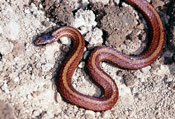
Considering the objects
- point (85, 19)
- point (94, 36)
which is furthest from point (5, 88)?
point (85, 19)

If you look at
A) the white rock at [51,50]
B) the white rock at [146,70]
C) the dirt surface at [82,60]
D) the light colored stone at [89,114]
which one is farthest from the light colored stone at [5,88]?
the white rock at [146,70]

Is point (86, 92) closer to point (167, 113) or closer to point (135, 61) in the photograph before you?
point (135, 61)

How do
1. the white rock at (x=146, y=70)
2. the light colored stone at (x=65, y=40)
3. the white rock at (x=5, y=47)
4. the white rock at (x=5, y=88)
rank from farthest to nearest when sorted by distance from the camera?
the light colored stone at (x=65, y=40)
the white rock at (x=146, y=70)
the white rock at (x=5, y=47)
the white rock at (x=5, y=88)

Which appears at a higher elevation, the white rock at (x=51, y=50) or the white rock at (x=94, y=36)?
the white rock at (x=94, y=36)

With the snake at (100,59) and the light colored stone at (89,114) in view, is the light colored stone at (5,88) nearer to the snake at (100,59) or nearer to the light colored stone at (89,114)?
the snake at (100,59)

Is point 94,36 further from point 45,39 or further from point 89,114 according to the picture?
point 89,114

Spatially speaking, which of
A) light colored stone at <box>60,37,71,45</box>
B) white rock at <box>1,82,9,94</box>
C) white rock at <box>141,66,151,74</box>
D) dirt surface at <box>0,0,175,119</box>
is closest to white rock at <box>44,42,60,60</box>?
dirt surface at <box>0,0,175,119</box>
